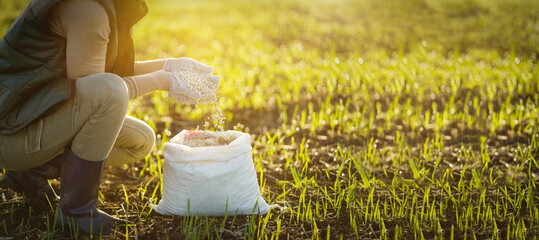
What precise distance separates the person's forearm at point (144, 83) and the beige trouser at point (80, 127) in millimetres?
94

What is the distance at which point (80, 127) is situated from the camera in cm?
210

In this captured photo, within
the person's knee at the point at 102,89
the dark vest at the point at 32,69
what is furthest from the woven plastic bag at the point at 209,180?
the dark vest at the point at 32,69

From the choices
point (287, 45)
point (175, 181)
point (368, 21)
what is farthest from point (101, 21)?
point (368, 21)

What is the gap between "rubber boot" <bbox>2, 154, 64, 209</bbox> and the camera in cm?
240

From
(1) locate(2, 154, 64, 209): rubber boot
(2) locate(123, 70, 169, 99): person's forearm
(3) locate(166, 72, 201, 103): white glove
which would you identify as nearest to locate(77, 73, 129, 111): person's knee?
(2) locate(123, 70, 169, 99): person's forearm

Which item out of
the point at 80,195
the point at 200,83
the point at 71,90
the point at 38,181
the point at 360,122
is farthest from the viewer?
the point at 360,122

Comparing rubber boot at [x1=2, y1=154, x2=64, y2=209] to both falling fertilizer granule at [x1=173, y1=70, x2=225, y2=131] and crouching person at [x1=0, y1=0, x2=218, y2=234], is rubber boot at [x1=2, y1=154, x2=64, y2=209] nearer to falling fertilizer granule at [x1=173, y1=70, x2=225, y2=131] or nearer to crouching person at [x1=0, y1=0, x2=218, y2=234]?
crouching person at [x1=0, y1=0, x2=218, y2=234]

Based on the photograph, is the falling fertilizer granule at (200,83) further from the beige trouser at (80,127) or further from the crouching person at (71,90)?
the beige trouser at (80,127)

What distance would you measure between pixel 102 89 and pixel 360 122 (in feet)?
7.48

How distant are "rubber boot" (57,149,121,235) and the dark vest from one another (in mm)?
258

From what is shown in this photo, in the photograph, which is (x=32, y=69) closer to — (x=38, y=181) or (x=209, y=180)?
(x=38, y=181)

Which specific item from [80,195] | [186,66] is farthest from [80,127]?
[186,66]

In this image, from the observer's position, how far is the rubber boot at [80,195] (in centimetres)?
211

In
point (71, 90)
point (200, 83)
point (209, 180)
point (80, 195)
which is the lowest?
point (80, 195)
